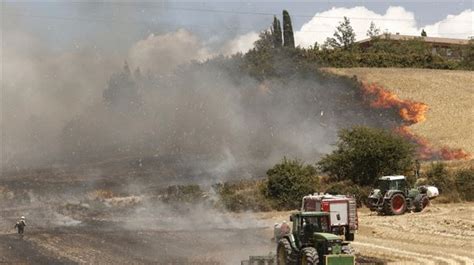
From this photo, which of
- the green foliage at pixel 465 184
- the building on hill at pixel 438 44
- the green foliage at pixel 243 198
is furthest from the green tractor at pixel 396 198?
the building on hill at pixel 438 44

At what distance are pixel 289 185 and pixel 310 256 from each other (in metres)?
29.9

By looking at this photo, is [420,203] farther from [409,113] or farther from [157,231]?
[409,113]

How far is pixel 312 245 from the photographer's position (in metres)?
19.7

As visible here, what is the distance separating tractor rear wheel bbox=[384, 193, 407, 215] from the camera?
129 ft

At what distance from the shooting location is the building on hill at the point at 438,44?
12912 cm

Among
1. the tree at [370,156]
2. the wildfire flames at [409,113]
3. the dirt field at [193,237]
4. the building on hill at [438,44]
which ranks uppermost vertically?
the building on hill at [438,44]

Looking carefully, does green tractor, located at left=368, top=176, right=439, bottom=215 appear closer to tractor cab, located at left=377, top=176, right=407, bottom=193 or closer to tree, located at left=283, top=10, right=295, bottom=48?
tractor cab, located at left=377, top=176, right=407, bottom=193

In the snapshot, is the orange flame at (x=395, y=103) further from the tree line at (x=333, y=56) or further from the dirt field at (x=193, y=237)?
the dirt field at (x=193, y=237)

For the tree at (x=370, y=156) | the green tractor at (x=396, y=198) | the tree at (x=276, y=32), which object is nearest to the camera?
the green tractor at (x=396, y=198)

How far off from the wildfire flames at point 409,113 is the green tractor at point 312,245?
4901 cm

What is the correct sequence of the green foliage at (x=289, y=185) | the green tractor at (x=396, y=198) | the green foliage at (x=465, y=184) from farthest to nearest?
the green foliage at (x=465, y=184), the green foliage at (x=289, y=185), the green tractor at (x=396, y=198)

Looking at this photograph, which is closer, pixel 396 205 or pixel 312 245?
pixel 312 245

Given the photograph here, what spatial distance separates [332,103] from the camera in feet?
273

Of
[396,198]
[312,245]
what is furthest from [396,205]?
[312,245]
